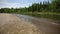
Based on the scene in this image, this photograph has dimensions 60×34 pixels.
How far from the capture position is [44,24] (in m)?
1.38

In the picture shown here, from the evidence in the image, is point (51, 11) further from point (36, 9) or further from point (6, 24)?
point (6, 24)

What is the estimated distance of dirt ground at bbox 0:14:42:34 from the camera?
1.32 meters

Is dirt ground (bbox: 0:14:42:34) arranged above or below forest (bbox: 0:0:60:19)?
below

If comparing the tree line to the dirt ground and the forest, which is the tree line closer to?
the forest

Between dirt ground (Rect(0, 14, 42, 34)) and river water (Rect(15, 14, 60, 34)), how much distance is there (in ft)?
0.15

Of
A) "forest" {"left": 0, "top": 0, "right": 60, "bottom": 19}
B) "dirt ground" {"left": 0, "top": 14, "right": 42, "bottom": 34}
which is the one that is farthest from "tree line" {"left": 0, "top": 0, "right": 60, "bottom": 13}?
"dirt ground" {"left": 0, "top": 14, "right": 42, "bottom": 34}

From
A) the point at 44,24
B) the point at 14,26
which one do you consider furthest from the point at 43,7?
the point at 14,26

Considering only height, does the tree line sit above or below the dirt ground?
above

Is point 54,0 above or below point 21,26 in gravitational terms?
above

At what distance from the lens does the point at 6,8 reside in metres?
1.37

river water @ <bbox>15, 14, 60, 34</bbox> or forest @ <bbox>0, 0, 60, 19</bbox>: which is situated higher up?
forest @ <bbox>0, 0, 60, 19</bbox>

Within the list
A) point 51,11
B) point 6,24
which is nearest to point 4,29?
point 6,24

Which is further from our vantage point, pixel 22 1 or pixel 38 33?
pixel 22 1

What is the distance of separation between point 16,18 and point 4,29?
0.57 feet
